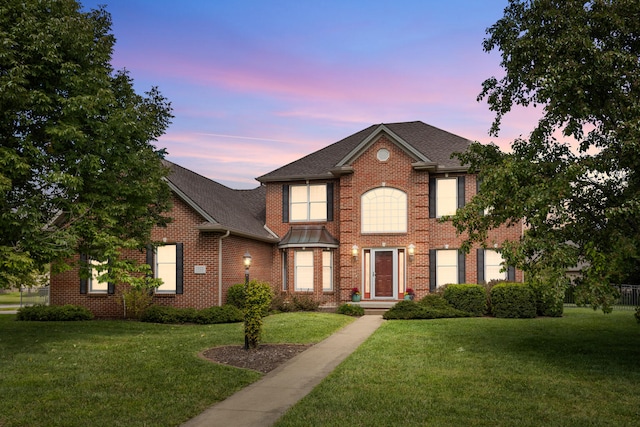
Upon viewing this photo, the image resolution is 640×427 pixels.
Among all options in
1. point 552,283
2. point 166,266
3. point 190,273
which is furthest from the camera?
point 166,266

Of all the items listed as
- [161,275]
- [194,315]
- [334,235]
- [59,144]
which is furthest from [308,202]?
[59,144]

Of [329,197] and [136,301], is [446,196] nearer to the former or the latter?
[329,197]

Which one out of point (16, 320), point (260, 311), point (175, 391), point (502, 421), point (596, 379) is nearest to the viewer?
point (502, 421)

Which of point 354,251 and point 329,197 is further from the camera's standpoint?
point 329,197

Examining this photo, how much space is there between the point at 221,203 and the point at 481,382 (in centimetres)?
1735

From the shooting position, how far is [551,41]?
11.4 m

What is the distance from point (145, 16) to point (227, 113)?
849 cm

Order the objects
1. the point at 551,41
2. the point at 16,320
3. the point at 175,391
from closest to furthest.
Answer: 1. the point at 175,391
2. the point at 551,41
3. the point at 16,320

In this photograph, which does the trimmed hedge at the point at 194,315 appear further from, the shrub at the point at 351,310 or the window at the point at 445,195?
the window at the point at 445,195

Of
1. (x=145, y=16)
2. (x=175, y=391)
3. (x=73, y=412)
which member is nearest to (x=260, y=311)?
(x=175, y=391)

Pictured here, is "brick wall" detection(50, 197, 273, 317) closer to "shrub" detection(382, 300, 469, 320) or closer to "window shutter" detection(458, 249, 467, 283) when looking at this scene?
"shrub" detection(382, 300, 469, 320)

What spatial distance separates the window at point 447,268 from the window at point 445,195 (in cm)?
184

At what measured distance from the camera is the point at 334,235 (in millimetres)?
25328

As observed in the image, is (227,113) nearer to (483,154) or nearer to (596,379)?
(483,154)
